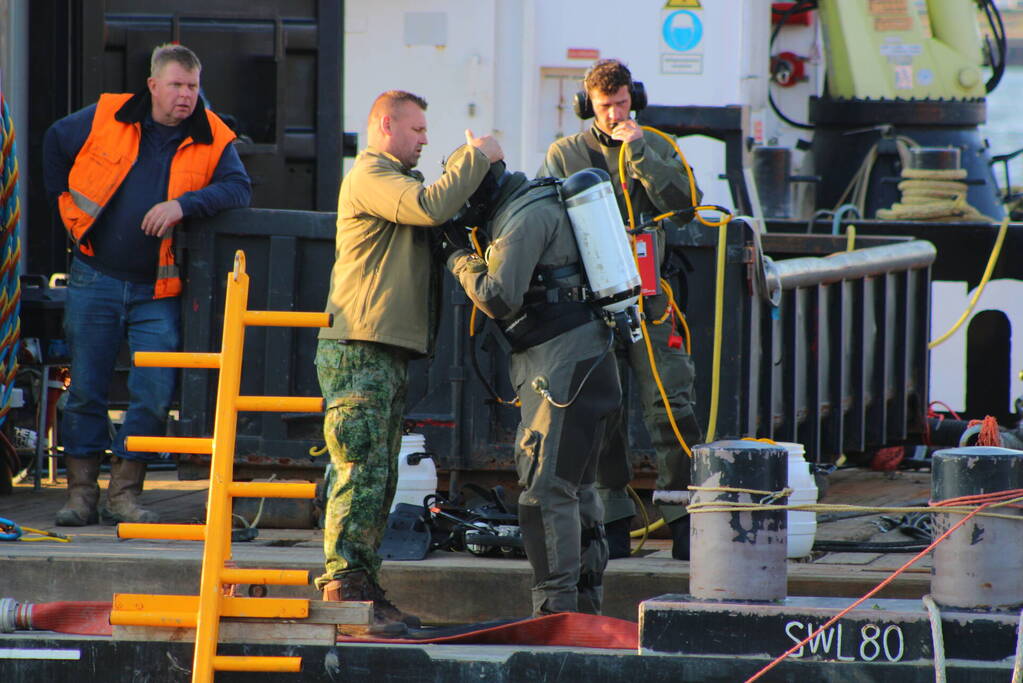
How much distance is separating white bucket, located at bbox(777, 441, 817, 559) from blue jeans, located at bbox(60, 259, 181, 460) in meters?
2.64

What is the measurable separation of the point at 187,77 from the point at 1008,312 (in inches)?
244

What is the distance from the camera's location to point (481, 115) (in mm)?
14211

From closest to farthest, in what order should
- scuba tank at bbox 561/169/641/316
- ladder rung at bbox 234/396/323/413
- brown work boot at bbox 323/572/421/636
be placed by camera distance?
ladder rung at bbox 234/396/323/413
brown work boot at bbox 323/572/421/636
scuba tank at bbox 561/169/641/316

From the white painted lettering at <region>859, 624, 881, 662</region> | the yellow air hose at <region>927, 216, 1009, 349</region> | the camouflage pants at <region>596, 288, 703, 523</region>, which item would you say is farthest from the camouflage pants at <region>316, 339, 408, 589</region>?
the yellow air hose at <region>927, 216, 1009, 349</region>

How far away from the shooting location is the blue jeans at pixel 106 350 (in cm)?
705

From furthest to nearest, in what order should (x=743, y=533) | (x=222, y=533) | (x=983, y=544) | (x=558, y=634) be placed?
(x=558, y=634), (x=222, y=533), (x=743, y=533), (x=983, y=544)

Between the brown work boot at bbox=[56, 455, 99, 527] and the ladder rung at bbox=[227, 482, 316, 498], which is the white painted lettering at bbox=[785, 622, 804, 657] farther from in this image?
the brown work boot at bbox=[56, 455, 99, 527]

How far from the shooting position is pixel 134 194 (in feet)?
23.2

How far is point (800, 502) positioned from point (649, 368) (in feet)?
2.60

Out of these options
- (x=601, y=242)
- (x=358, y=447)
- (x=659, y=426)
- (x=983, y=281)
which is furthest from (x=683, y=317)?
(x=983, y=281)

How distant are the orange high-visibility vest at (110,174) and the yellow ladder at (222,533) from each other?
2191mm

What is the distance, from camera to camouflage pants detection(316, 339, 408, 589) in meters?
5.61

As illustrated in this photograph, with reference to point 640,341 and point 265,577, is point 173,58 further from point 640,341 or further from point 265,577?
point 265,577

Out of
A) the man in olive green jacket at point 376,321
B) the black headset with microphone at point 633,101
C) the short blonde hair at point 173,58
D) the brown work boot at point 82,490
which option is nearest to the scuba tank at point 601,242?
the man in olive green jacket at point 376,321
